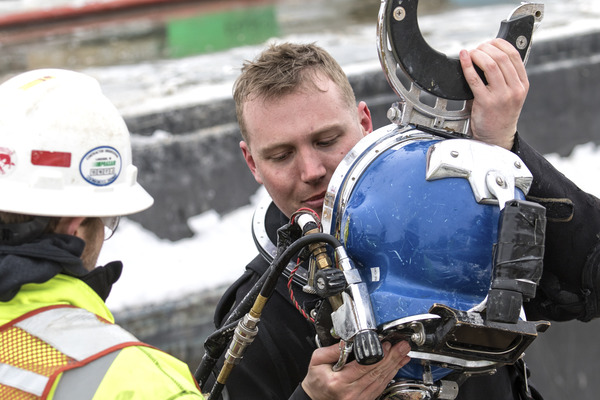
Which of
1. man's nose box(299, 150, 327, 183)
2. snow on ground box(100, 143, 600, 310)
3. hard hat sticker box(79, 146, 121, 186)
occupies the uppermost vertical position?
hard hat sticker box(79, 146, 121, 186)

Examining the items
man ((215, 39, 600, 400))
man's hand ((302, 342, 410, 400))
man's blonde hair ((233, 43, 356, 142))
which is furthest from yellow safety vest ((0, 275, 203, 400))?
man's blonde hair ((233, 43, 356, 142))

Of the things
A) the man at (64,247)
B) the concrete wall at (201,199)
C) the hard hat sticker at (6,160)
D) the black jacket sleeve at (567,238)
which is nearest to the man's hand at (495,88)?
the black jacket sleeve at (567,238)

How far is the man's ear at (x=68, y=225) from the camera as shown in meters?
1.80

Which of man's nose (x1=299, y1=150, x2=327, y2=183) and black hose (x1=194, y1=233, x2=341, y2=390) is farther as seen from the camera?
man's nose (x1=299, y1=150, x2=327, y2=183)

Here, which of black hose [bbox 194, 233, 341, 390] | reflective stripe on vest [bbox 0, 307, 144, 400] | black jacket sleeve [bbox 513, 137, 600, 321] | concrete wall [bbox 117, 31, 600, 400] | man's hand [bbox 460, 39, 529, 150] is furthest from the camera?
concrete wall [bbox 117, 31, 600, 400]

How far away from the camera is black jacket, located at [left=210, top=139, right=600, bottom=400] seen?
2.22 metres

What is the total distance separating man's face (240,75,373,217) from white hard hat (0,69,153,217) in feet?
1.99

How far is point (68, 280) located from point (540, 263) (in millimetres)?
1058

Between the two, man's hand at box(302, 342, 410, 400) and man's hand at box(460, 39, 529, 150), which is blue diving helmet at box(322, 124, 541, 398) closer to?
man's hand at box(302, 342, 410, 400)

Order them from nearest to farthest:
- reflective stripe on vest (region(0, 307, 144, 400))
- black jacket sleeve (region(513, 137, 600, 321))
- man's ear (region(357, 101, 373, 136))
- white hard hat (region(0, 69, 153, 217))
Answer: reflective stripe on vest (region(0, 307, 144, 400)) < white hard hat (region(0, 69, 153, 217)) < black jacket sleeve (region(513, 137, 600, 321)) < man's ear (region(357, 101, 373, 136))

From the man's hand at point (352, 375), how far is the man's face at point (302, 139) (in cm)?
55

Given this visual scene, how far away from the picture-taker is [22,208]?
1704 mm

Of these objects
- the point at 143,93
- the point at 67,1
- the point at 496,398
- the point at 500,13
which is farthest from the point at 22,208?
the point at 67,1

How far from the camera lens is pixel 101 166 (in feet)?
6.10
